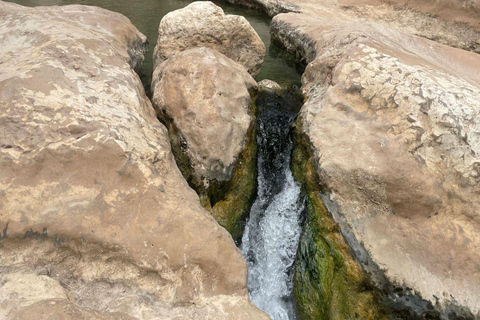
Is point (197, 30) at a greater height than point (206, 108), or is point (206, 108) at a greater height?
point (197, 30)

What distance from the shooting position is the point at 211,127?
4078 millimetres

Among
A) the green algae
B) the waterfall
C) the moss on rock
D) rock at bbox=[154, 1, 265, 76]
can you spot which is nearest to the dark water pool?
rock at bbox=[154, 1, 265, 76]

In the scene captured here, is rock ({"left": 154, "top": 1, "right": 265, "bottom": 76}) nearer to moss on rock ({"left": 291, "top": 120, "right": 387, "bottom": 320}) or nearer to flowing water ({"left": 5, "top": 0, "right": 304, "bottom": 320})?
flowing water ({"left": 5, "top": 0, "right": 304, "bottom": 320})

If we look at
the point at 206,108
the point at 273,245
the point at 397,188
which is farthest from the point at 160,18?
the point at 397,188

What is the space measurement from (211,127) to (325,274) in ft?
7.09

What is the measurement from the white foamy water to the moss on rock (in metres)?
0.18

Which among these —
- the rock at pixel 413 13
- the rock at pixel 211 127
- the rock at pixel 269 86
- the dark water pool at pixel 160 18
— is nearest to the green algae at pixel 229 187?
the rock at pixel 211 127

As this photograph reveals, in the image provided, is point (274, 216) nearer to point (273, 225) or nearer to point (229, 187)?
point (273, 225)

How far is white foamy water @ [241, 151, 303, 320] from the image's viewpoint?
3873 mm

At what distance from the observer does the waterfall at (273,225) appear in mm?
3910

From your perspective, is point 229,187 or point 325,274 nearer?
point 325,274

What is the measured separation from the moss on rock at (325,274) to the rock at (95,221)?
1219 millimetres

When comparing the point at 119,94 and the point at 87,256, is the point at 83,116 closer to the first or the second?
the point at 119,94

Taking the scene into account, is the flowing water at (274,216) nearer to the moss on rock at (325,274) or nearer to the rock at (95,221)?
the moss on rock at (325,274)
